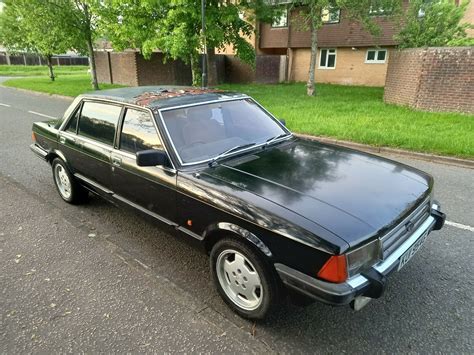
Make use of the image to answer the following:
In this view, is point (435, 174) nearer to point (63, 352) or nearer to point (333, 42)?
point (63, 352)

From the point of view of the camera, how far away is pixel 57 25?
16.4 metres

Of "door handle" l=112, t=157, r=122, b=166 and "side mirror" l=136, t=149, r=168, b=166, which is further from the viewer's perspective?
"door handle" l=112, t=157, r=122, b=166

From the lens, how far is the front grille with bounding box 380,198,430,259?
231cm

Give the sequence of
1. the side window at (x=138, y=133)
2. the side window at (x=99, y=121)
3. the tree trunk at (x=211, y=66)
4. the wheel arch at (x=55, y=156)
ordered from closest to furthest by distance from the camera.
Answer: the side window at (x=138, y=133) → the side window at (x=99, y=121) → the wheel arch at (x=55, y=156) → the tree trunk at (x=211, y=66)

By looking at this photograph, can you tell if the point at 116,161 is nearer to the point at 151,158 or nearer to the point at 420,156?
the point at 151,158

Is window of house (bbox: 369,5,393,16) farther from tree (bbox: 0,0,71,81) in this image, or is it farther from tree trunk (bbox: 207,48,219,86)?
tree (bbox: 0,0,71,81)

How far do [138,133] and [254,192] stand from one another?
4.63ft

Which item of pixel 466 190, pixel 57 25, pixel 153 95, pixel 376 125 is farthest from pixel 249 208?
pixel 57 25

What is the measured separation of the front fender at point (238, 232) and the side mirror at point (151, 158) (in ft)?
2.22

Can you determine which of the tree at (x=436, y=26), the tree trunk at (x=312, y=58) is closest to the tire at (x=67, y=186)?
the tree at (x=436, y=26)

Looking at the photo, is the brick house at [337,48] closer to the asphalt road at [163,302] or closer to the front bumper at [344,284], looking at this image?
the asphalt road at [163,302]

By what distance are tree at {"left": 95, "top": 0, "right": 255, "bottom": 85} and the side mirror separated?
10.3 m

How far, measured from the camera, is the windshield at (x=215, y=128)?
305cm

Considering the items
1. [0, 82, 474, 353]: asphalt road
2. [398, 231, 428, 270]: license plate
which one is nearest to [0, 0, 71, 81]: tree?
[0, 82, 474, 353]: asphalt road
